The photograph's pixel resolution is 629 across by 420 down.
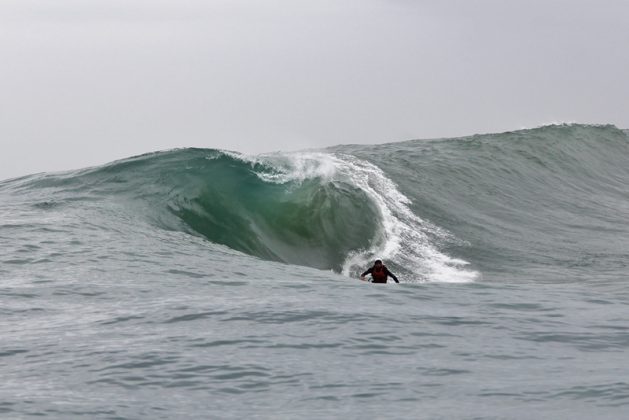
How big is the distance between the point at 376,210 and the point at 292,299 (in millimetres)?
12062

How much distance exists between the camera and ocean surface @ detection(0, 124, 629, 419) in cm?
794

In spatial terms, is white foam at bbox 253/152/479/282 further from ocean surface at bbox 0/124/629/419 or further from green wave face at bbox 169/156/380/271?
green wave face at bbox 169/156/380/271

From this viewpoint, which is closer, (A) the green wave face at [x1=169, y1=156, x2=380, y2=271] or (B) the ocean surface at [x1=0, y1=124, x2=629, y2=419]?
(B) the ocean surface at [x1=0, y1=124, x2=629, y2=419]

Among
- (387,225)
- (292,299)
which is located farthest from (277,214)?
(292,299)

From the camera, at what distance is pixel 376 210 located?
23500mm

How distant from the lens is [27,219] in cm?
1750

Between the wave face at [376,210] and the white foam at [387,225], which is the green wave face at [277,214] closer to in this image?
the wave face at [376,210]

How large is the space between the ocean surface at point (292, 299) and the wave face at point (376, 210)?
0.26 ft

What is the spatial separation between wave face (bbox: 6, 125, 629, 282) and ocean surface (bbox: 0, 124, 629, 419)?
79 mm

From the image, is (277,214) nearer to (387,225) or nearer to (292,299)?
(387,225)

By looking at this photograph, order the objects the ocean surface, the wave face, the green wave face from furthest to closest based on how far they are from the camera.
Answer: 1. the wave face
2. the green wave face
3. the ocean surface

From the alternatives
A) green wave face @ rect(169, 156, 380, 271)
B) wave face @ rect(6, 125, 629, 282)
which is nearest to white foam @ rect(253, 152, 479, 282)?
wave face @ rect(6, 125, 629, 282)

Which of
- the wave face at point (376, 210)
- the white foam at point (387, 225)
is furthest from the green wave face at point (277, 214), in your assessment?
the white foam at point (387, 225)

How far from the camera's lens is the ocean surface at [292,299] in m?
7.94
